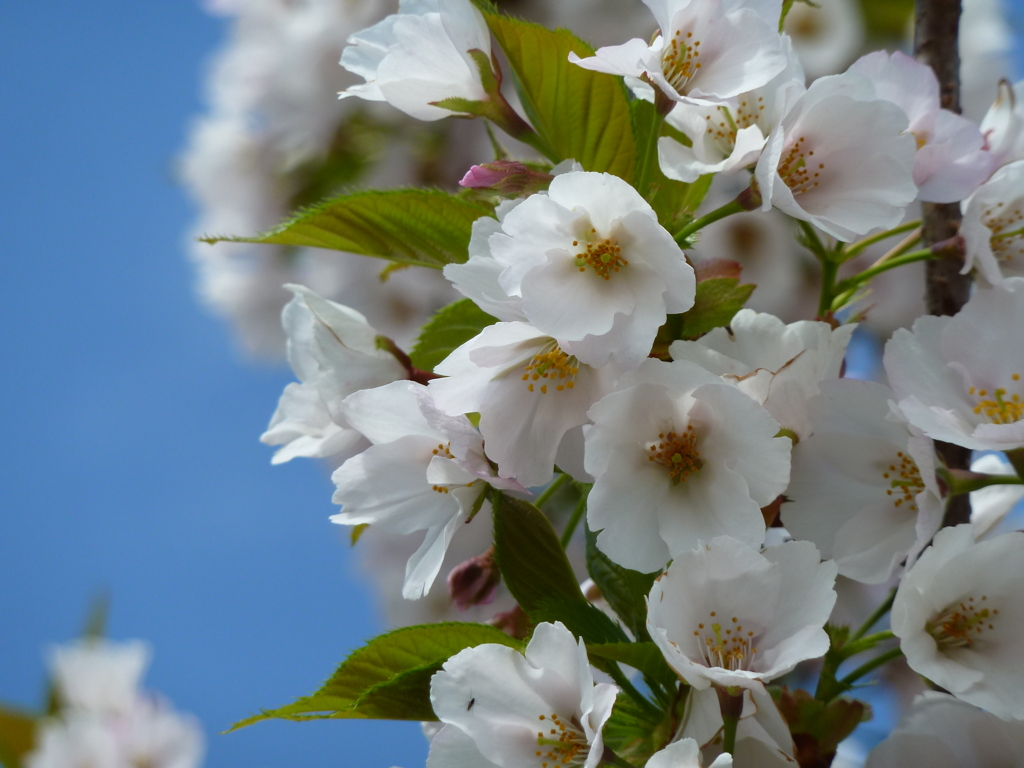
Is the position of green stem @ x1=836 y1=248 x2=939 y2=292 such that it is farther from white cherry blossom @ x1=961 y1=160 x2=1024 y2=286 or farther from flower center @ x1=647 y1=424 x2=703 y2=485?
flower center @ x1=647 y1=424 x2=703 y2=485

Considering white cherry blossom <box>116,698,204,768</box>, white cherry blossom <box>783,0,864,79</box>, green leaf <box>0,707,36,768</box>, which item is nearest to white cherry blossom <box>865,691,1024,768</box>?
white cherry blossom <box>116,698,204,768</box>

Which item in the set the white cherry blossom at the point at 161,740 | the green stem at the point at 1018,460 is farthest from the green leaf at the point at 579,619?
the white cherry blossom at the point at 161,740

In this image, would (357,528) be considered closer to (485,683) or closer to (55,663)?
(485,683)

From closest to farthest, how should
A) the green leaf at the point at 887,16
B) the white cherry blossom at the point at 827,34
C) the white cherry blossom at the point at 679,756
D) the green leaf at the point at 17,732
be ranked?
the white cherry blossom at the point at 679,756 → the green leaf at the point at 17,732 → the white cherry blossom at the point at 827,34 → the green leaf at the point at 887,16

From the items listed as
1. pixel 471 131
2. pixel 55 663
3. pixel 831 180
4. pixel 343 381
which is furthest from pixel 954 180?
pixel 55 663

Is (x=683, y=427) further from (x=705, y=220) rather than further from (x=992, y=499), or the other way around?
(x=992, y=499)

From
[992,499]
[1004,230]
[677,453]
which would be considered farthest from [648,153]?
[992,499]

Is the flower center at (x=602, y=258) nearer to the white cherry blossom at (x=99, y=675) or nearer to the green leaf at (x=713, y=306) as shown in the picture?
the green leaf at (x=713, y=306)
